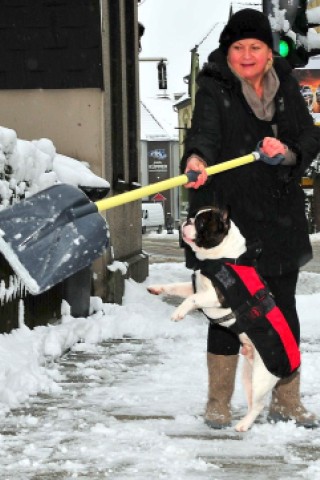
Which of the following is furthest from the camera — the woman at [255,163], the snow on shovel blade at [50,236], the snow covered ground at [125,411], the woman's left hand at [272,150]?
the woman at [255,163]

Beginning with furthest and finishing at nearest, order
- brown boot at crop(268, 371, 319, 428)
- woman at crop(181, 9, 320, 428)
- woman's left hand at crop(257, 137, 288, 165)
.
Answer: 1. brown boot at crop(268, 371, 319, 428)
2. woman at crop(181, 9, 320, 428)
3. woman's left hand at crop(257, 137, 288, 165)

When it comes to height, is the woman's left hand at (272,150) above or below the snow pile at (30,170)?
above

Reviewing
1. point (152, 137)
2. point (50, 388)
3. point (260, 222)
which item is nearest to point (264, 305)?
point (260, 222)

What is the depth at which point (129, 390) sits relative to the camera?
5750 mm

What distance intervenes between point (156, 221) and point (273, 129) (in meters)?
48.6

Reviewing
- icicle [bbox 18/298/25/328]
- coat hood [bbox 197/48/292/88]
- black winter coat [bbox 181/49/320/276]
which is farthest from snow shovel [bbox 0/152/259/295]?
icicle [bbox 18/298/25/328]

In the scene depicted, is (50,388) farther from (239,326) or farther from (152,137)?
(152,137)

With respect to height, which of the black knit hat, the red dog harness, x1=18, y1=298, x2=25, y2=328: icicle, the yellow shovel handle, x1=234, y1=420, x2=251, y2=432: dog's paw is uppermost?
the black knit hat

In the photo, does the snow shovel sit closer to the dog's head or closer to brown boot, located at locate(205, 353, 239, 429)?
the dog's head

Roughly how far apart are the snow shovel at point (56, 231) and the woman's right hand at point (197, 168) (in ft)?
0.09

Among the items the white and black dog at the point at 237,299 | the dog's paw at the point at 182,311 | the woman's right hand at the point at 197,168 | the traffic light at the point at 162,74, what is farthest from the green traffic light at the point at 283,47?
the traffic light at the point at 162,74

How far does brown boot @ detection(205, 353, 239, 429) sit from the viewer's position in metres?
4.73

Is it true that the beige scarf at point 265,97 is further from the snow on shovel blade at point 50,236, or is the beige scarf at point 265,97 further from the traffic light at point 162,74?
the traffic light at point 162,74

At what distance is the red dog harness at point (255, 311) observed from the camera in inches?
173
